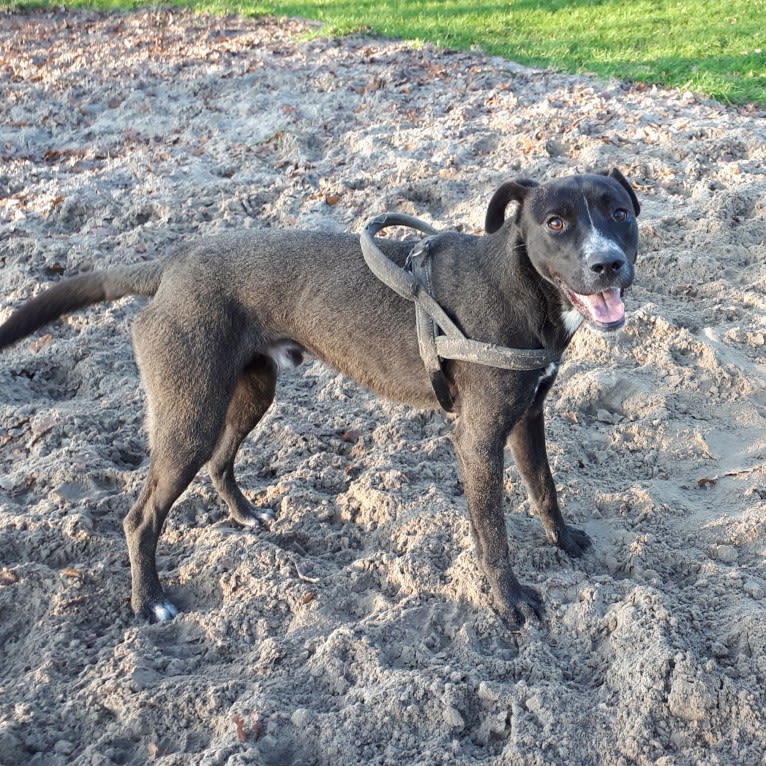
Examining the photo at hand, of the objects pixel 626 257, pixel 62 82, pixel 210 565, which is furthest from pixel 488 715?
pixel 62 82

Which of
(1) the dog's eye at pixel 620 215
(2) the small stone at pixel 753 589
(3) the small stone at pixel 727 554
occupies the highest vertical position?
(1) the dog's eye at pixel 620 215

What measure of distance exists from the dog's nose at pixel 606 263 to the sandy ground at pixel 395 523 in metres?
1.35

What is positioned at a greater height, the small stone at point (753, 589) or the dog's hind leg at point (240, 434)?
the dog's hind leg at point (240, 434)

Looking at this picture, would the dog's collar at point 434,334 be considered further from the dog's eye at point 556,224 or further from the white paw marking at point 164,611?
the white paw marking at point 164,611

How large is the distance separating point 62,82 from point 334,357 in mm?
9241

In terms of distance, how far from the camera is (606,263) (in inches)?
117

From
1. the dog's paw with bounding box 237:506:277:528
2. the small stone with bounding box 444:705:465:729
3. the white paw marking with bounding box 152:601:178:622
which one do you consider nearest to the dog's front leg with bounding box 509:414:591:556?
the small stone with bounding box 444:705:465:729

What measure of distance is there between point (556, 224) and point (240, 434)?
193 centimetres

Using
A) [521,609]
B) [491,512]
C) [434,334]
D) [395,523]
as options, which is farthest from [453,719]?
[434,334]

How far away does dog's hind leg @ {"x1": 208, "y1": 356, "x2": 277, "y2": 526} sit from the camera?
13.1ft

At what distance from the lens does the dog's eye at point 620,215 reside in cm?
320

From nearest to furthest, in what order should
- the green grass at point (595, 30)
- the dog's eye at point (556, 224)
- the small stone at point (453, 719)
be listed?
1. the small stone at point (453, 719)
2. the dog's eye at point (556, 224)
3. the green grass at point (595, 30)

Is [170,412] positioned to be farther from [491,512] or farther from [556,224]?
[556,224]

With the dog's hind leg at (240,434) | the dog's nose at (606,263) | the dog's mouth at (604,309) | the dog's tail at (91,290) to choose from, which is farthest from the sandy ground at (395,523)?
the dog's nose at (606,263)
